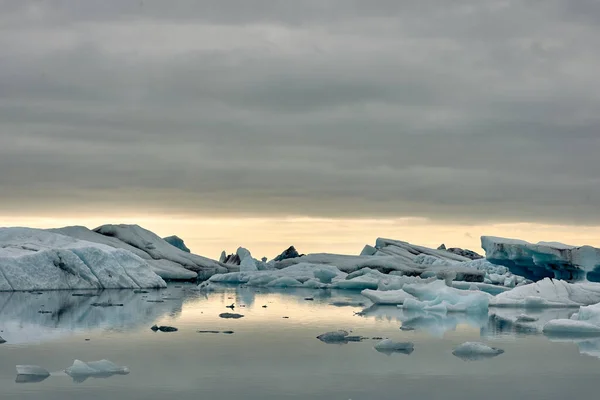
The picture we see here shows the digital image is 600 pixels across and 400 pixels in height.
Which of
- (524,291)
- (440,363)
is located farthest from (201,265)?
(440,363)

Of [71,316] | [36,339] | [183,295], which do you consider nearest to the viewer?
[36,339]

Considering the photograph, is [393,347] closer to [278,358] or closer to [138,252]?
[278,358]

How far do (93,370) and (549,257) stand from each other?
959 inches

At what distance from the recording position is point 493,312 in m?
23.0

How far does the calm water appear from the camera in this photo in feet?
33.2

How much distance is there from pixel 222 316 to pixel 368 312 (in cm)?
426

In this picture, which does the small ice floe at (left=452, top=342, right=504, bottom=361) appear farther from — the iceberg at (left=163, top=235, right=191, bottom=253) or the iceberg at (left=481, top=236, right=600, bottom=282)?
the iceberg at (left=163, top=235, right=191, bottom=253)

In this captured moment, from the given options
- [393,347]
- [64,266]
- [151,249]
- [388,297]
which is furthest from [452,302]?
[151,249]

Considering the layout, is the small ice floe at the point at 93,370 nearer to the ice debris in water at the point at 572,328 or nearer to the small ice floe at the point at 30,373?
the small ice floe at the point at 30,373

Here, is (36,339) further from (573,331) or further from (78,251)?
(78,251)

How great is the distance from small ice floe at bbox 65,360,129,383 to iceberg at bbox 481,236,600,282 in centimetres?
2357

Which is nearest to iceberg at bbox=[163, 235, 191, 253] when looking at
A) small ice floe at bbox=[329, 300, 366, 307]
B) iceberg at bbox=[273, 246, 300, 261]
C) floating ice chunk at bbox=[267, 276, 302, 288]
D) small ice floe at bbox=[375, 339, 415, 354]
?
iceberg at bbox=[273, 246, 300, 261]

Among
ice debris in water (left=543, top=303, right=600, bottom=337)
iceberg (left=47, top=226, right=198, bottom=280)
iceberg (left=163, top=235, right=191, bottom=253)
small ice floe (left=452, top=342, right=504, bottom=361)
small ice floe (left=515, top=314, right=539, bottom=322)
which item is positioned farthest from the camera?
iceberg (left=163, top=235, right=191, bottom=253)

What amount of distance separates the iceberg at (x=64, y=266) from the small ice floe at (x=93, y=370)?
58.8 feet
